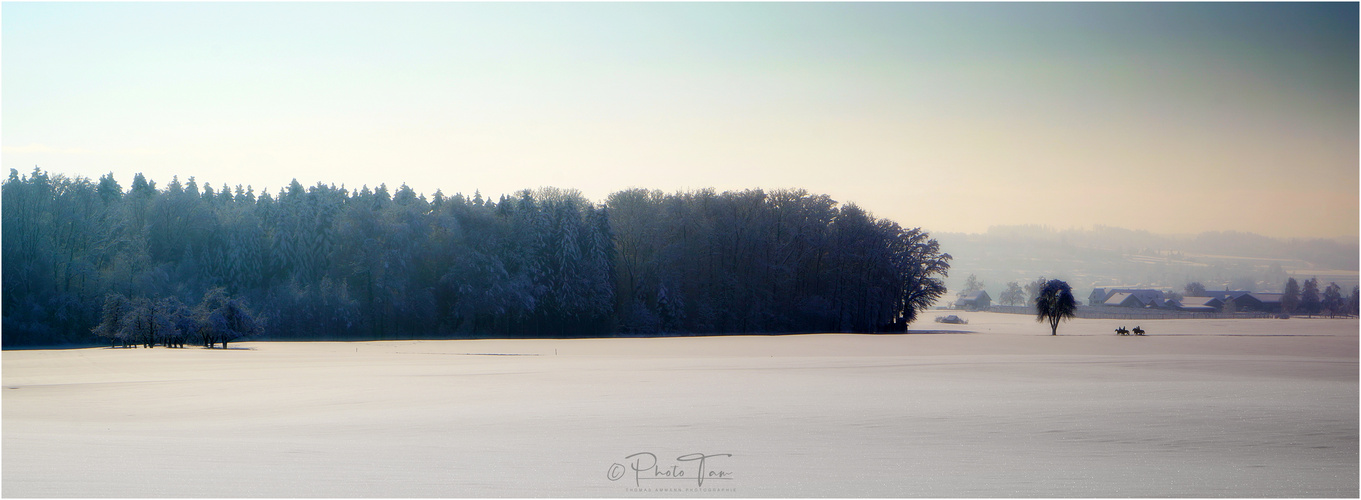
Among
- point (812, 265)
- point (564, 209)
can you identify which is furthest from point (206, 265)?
point (812, 265)

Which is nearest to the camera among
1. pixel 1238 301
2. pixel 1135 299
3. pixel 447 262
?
pixel 447 262

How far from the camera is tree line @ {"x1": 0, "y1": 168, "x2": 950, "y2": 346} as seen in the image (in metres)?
48.7

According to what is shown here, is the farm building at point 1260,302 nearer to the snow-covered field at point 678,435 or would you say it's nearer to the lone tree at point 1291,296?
the lone tree at point 1291,296

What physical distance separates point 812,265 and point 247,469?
216 feet

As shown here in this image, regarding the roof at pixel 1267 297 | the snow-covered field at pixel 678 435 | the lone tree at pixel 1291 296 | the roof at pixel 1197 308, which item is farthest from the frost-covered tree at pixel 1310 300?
the snow-covered field at pixel 678 435

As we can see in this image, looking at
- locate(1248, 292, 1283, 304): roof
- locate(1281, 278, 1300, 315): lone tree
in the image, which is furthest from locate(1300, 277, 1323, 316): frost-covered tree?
locate(1248, 292, 1283, 304): roof

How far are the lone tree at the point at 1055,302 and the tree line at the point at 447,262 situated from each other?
1323 cm

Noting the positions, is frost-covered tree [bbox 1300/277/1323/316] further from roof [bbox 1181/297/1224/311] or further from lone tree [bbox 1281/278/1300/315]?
roof [bbox 1181/297/1224/311]

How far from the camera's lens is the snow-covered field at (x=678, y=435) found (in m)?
8.12

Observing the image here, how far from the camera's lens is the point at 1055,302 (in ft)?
179

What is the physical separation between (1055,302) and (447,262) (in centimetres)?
4402

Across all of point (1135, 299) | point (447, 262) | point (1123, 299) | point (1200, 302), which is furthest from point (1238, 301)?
point (447, 262)

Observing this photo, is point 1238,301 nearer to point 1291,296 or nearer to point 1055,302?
point 1291,296

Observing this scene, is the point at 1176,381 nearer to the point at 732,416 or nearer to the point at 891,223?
the point at 732,416
